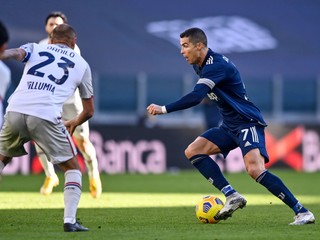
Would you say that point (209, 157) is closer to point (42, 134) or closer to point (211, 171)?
point (211, 171)

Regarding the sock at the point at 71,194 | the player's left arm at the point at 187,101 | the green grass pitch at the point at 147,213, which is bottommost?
the green grass pitch at the point at 147,213

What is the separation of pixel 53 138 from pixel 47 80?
0.55 meters

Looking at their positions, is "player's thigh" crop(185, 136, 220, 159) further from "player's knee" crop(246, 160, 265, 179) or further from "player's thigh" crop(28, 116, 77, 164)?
"player's thigh" crop(28, 116, 77, 164)

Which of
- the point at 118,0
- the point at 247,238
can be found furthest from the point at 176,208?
the point at 118,0

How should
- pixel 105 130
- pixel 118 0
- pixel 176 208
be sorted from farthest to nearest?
pixel 118 0 → pixel 105 130 → pixel 176 208

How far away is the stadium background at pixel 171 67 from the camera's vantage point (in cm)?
2170

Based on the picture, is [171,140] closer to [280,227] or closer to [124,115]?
[124,115]

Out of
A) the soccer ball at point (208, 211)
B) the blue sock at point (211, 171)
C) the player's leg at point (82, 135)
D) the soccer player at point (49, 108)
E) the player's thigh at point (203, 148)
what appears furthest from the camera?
the player's leg at point (82, 135)

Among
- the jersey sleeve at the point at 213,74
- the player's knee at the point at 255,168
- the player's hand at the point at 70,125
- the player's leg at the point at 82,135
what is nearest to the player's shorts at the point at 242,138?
the player's knee at the point at 255,168

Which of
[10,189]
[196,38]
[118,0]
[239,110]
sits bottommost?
[10,189]

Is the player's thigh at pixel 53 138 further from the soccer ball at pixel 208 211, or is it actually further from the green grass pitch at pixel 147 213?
the soccer ball at pixel 208 211

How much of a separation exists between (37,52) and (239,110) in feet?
7.74

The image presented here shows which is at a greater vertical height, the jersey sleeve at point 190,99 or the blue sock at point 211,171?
the jersey sleeve at point 190,99

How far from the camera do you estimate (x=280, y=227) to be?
926cm
